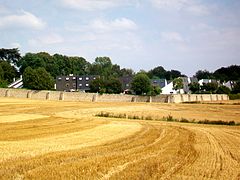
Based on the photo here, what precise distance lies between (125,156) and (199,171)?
11.3ft

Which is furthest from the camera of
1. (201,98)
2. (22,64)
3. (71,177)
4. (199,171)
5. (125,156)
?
(22,64)

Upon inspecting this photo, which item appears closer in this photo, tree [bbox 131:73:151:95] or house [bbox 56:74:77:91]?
tree [bbox 131:73:151:95]

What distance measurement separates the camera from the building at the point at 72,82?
162750 mm

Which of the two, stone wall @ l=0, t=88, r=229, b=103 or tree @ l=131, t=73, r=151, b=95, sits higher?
tree @ l=131, t=73, r=151, b=95

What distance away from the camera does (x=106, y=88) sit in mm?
132000

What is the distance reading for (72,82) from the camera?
16462 cm

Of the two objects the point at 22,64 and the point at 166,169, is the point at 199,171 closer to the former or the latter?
the point at 166,169

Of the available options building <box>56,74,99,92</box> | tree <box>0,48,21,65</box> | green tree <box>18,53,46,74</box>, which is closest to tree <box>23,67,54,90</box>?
green tree <box>18,53,46,74</box>

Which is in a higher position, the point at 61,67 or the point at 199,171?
the point at 61,67

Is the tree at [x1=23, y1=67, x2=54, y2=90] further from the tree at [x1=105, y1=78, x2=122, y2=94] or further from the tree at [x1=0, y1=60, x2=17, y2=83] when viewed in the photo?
the tree at [x1=0, y1=60, x2=17, y2=83]

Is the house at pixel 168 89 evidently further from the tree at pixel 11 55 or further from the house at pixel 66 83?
the tree at pixel 11 55

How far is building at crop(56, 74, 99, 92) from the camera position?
534 feet

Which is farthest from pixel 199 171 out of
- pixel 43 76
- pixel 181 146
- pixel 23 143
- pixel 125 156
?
pixel 43 76

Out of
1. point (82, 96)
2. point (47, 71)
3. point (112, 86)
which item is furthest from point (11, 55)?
point (82, 96)
